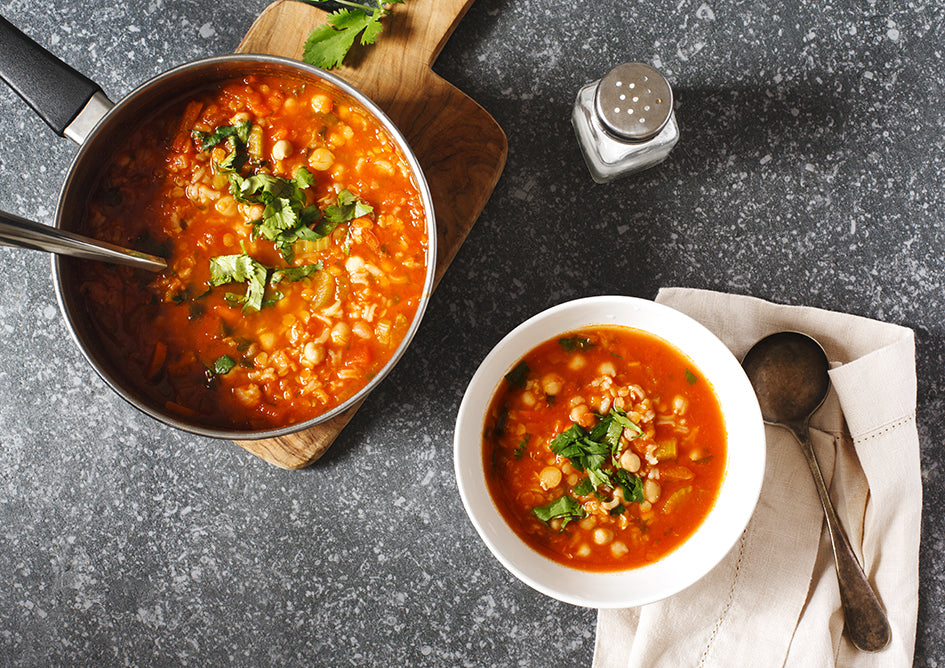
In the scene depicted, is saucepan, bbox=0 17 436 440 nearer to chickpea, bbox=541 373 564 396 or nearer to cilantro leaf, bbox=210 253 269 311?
cilantro leaf, bbox=210 253 269 311

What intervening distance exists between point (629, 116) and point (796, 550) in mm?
1682

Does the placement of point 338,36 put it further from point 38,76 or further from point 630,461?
point 630,461

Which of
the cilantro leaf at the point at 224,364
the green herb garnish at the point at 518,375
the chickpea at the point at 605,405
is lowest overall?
the chickpea at the point at 605,405

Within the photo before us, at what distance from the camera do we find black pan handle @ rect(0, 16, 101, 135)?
210cm

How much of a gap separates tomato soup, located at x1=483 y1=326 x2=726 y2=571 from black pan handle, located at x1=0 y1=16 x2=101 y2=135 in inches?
64.3

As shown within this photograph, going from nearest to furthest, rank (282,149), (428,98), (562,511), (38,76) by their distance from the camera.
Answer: (38,76)
(282,149)
(562,511)
(428,98)

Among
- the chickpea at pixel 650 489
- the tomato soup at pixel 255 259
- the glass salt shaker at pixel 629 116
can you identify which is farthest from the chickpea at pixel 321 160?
the chickpea at pixel 650 489

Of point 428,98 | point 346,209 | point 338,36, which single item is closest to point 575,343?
point 346,209

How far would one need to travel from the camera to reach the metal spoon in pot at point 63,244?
5.61 feet

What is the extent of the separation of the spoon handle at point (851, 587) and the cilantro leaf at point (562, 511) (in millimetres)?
856

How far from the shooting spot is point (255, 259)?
232cm

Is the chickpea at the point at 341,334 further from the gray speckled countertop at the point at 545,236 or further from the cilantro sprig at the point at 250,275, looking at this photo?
the gray speckled countertop at the point at 545,236

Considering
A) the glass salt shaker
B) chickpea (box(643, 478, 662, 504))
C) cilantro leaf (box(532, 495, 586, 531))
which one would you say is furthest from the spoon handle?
the glass salt shaker

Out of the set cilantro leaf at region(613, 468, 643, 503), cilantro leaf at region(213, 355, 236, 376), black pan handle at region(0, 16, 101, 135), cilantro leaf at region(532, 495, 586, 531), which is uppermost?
black pan handle at region(0, 16, 101, 135)
